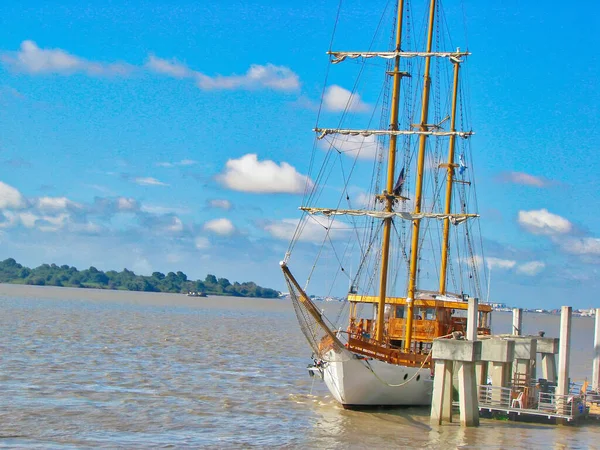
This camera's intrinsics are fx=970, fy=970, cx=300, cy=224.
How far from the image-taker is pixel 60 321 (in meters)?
87.6

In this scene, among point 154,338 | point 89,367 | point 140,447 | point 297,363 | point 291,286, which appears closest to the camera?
point 140,447

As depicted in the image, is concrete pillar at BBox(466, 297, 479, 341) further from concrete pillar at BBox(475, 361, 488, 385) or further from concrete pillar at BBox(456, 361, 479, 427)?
concrete pillar at BBox(475, 361, 488, 385)

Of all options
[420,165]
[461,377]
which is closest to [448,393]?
[461,377]

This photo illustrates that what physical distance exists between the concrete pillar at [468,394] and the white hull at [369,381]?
5.61 meters

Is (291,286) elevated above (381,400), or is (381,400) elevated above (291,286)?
(291,286)

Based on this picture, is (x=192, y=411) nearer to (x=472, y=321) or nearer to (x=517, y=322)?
(x=472, y=321)

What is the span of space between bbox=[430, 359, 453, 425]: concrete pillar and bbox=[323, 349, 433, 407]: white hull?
4.54m

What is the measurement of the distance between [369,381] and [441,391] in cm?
513

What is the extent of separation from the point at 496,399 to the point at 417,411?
4.13 metres

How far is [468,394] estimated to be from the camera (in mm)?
32469

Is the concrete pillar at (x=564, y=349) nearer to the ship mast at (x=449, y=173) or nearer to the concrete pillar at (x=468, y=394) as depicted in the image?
the concrete pillar at (x=468, y=394)

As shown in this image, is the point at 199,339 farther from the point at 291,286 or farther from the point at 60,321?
the point at 291,286

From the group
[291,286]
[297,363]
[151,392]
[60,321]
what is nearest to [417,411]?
[291,286]

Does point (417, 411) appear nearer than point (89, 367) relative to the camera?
Yes
